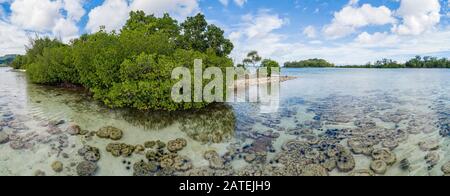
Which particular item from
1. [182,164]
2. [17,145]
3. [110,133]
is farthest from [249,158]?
[17,145]

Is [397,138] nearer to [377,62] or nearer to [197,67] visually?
[197,67]

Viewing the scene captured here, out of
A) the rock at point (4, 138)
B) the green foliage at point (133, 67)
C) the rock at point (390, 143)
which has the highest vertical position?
the green foliage at point (133, 67)

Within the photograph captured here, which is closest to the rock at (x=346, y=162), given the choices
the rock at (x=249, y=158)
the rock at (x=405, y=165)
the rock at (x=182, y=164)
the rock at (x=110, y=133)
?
the rock at (x=405, y=165)

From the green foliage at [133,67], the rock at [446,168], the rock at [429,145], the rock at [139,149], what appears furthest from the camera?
the green foliage at [133,67]

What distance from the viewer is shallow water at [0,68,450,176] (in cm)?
1261

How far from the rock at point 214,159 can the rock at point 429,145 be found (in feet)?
33.8

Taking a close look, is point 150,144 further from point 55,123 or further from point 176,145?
point 55,123

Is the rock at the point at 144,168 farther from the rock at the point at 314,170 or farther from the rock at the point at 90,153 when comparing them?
the rock at the point at 314,170

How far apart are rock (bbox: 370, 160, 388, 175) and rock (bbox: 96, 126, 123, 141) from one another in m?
12.5

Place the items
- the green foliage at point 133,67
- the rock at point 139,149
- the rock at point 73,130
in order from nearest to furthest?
the rock at point 139,149 < the rock at point 73,130 < the green foliage at point 133,67

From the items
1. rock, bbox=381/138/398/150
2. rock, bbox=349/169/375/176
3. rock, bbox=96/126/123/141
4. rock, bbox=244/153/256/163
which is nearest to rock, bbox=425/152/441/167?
rock, bbox=381/138/398/150

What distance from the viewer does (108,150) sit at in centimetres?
1418

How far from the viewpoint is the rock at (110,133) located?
16.1m

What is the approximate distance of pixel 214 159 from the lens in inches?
519
